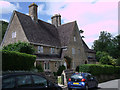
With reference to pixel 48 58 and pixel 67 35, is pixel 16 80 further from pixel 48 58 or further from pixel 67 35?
pixel 67 35

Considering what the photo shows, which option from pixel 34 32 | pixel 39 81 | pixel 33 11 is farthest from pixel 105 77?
pixel 39 81

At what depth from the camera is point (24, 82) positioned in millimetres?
5867

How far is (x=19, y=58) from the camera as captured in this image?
13.6m

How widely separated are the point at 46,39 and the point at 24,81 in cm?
2036

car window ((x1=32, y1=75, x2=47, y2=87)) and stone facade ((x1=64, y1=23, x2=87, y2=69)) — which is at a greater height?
stone facade ((x1=64, y1=23, x2=87, y2=69))

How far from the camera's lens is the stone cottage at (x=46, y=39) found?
76.8 feet

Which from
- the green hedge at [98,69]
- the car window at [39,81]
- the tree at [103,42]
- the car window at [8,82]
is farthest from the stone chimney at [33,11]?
the tree at [103,42]

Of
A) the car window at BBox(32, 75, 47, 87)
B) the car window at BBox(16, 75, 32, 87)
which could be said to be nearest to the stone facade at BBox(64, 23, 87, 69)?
the car window at BBox(32, 75, 47, 87)

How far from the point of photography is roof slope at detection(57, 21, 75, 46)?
2900cm

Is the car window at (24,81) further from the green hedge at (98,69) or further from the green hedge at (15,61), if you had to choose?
the green hedge at (98,69)

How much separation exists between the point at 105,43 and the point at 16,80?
6966cm

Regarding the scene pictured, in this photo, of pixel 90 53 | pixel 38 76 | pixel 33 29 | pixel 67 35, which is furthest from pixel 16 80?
pixel 90 53

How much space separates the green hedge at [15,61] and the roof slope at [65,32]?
47.0 feet

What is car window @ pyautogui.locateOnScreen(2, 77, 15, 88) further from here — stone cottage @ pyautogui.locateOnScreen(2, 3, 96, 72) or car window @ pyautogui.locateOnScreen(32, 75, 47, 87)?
stone cottage @ pyautogui.locateOnScreen(2, 3, 96, 72)
